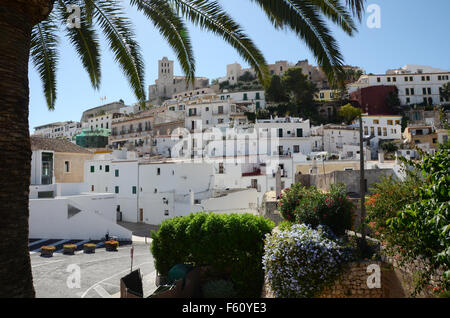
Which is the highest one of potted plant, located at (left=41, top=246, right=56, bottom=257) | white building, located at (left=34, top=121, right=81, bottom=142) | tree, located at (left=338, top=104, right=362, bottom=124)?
white building, located at (left=34, top=121, right=81, bottom=142)

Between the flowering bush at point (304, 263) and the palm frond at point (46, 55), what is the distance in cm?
738

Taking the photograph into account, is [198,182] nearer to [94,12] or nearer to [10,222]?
[94,12]

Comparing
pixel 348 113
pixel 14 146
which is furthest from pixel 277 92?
pixel 14 146

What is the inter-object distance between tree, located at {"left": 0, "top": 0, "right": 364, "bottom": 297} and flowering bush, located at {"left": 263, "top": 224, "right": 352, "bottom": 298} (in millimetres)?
4538

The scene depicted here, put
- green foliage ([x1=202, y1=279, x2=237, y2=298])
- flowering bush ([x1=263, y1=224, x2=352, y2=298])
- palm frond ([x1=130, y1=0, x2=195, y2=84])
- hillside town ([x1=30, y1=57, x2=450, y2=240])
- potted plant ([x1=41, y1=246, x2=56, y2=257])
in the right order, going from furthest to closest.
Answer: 1. hillside town ([x1=30, y1=57, x2=450, y2=240])
2. potted plant ([x1=41, y1=246, x2=56, y2=257])
3. green foliage ([x1=202, y1=279, x2=237, y2=298])
4. flowering bush ([x1=263, y1=224, x2=352, y2=298])
5. palm frond ([x1=130, y1=0, x2=195, y2=84])

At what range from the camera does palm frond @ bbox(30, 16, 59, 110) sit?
24.6 ft

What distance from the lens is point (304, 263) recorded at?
343 inches

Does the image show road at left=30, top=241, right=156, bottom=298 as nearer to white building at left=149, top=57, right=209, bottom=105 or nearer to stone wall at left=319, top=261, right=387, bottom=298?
stone wall at left=319, top=261, right=387, bottom=298

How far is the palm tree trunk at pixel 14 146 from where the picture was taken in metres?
3.88

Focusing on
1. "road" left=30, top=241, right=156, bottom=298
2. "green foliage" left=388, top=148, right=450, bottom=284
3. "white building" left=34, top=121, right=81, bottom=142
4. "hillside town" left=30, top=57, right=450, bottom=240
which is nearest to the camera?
"green foliage" left=388, top=148, right=450, bottom=284

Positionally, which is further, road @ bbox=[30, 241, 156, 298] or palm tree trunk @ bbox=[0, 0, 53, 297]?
road @ bbox=[30, 241, 156, 298]

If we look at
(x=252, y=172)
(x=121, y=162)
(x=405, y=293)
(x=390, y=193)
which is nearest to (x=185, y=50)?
(x=390, y=193)

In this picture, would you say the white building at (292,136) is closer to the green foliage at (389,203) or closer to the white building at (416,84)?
the white building at (416,84)

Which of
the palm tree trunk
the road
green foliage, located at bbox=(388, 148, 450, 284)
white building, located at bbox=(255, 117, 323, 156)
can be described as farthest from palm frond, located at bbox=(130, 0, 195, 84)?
white building, located at bbox=(255, 117, 323, 156)
